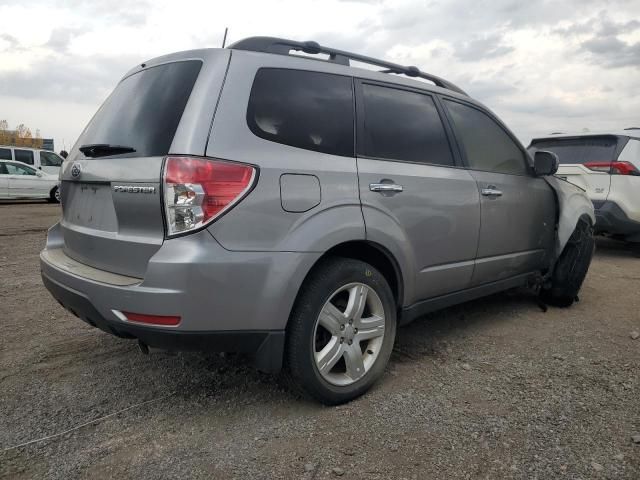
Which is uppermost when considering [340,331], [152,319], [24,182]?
[152,319]

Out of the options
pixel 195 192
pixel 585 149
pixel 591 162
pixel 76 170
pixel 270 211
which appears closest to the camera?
pixel 195 192

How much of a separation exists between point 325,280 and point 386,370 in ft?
3.18

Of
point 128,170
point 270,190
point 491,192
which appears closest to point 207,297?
point 270,190

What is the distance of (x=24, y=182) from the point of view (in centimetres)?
1664

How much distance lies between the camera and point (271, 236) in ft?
7.88

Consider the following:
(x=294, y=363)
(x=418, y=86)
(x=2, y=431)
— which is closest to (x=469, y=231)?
(x=418, y=86)

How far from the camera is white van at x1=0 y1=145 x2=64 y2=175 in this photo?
19297mm

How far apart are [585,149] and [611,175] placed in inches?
21.2

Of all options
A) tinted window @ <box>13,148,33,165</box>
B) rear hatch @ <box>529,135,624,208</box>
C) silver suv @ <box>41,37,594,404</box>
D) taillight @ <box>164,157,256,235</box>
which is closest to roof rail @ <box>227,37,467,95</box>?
silver suv @ <box>41,37,594,404</box>

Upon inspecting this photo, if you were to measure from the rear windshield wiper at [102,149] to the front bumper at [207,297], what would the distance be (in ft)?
1.98

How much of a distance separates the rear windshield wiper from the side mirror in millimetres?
3124

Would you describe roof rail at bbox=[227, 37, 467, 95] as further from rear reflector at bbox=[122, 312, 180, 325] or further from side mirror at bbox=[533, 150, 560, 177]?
rear reflector at bbox=[122, 312, 180, 325]

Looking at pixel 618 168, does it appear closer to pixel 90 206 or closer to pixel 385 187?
pixel 385 187

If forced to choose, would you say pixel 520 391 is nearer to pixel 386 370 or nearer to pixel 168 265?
pixel 386 370
